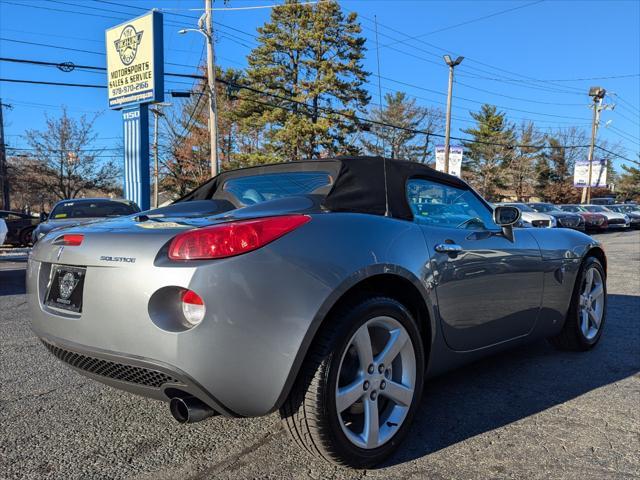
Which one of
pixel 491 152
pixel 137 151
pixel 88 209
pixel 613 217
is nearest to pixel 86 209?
pixel 88 209

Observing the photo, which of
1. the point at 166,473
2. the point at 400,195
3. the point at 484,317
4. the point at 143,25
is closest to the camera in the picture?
the point at 166,473

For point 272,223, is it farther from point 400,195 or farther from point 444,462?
point 444,462

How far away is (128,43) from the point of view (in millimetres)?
16938

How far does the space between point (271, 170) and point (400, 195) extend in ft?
3.02

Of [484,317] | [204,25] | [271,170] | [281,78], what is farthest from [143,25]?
[281,78]

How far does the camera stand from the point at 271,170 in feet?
11.0

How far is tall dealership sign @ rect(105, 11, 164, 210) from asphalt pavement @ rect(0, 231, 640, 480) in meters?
14.0

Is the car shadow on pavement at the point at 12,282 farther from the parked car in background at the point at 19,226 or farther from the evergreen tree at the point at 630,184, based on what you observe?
the evergreen tree at the point at 630,184

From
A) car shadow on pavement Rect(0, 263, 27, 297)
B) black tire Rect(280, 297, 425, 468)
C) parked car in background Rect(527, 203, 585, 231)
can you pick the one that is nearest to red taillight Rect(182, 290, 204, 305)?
black tire Rect(280, 297, 425, 468)

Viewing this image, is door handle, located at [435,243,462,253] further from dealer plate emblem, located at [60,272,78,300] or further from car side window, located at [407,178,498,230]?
dealer plate emblem, located at [60,272,78,300]

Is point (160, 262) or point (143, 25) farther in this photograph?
point (143, 25)

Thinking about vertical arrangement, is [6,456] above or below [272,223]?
below

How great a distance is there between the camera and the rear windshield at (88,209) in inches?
407

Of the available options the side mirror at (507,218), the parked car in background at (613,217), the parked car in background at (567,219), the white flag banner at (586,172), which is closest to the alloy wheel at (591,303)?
the side mirror at (507,218)
